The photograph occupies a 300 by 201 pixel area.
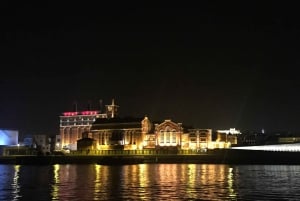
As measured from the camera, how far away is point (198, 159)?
13138 centimetres

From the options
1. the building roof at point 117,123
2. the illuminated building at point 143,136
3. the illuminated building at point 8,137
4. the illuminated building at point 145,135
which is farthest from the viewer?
the illuminated building at point 8,137

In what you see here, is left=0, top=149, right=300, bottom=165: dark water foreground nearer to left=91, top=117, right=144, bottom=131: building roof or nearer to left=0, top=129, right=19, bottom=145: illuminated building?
left=0, top=129, right=19, bottom=145: illuminated building

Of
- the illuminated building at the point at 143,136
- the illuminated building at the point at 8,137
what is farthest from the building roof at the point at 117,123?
the illuminated building at the point at 8,137

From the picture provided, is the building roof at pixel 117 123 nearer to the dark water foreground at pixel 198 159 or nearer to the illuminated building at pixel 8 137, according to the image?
the dark water foreground at pixel 198 159

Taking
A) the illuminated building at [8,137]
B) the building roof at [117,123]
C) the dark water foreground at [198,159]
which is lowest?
the dark water foreground at [198,159]

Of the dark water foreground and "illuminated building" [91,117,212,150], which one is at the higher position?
"illuminated building" [91,117,212,150]

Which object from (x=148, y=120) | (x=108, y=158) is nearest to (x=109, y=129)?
(x=148, y=120)

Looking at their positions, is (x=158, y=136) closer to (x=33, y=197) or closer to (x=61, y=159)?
(x=61, y=159)

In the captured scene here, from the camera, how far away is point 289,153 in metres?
124

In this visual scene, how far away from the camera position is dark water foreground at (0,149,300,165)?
12225 cm

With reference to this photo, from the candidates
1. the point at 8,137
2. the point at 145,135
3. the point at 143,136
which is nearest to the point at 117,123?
the point at 143,136

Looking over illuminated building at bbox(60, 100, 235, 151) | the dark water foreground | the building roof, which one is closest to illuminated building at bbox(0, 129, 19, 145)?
the dark water foreground

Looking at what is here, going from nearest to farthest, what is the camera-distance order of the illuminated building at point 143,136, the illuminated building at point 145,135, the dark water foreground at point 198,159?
1. the dark water foreground at point 198,159
2. the illuminated building at point 143,136
3. the illuminated building at point 145,135

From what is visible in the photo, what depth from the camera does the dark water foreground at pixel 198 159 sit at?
122250 millimetres
